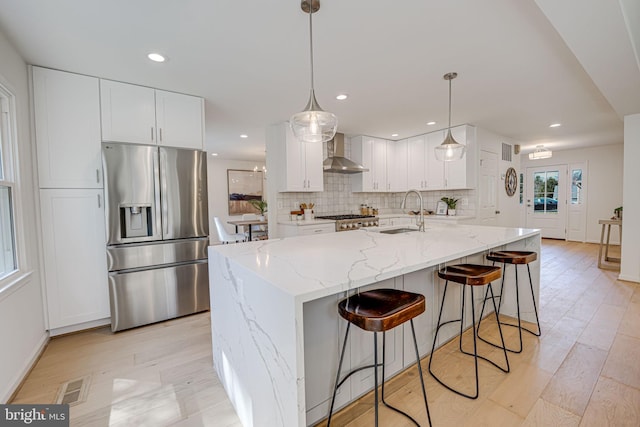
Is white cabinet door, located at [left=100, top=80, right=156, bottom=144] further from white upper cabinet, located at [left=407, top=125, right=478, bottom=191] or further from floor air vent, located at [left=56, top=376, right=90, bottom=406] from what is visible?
white upper cabinet, located at [left=407, top=125, right=478, bottom=191]

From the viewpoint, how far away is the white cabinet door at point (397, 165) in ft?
18.3

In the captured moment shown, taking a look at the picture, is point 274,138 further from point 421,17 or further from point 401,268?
point 401,268

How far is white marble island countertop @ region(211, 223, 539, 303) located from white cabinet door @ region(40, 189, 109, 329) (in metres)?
1.56

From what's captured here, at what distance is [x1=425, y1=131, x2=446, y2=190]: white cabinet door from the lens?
4973mm

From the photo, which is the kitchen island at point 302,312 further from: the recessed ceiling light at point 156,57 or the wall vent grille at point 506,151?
the wall vent grille at point 506,151

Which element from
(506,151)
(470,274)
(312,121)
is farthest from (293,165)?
(506,151)

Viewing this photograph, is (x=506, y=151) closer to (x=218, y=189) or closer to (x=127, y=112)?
(x=127, y=112)

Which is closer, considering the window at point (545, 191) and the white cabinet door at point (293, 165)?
the white cabinet door at point (293, 165)

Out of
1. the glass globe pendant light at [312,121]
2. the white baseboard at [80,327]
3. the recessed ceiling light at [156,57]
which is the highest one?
the recessed ceiling light at [156,57]

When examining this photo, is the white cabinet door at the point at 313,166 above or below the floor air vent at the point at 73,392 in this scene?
above

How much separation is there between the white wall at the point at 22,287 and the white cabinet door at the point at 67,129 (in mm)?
91

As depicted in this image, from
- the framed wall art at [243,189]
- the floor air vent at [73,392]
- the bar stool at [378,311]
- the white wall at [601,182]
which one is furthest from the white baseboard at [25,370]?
the white wall at [601,182]

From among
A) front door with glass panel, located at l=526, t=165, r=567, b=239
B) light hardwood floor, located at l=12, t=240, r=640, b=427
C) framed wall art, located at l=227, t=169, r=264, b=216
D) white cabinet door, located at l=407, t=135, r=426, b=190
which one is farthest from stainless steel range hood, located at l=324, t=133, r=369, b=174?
front door with glass panel, located at l=526, t=165, r=567, b=239

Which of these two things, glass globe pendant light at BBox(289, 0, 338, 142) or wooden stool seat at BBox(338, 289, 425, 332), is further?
glass globe pendant light at BBox(289, 0, 338, 142)
